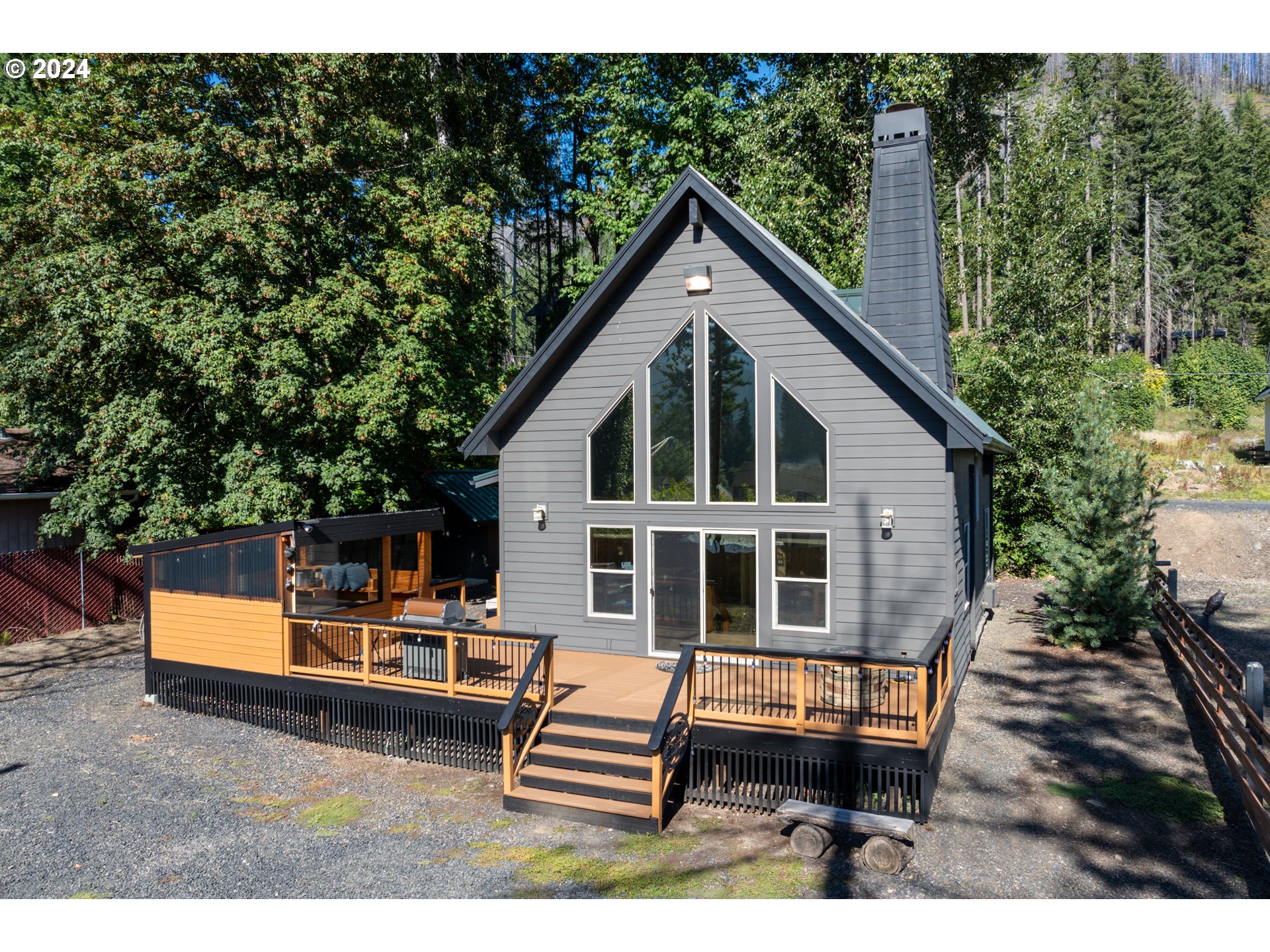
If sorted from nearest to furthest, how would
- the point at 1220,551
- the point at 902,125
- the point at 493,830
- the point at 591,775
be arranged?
the point at 493,830 → the point at 591,775 → the point at 902,125 → the point at 1220,551

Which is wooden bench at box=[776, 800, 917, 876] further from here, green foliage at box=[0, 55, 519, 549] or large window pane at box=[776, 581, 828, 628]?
green foliage at box=[0, 55, 519, 549]

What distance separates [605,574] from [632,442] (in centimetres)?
178

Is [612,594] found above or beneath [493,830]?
above

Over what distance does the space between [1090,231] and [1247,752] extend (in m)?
17.1

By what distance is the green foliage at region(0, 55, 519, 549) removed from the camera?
42.8 ft

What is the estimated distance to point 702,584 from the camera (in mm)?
9672

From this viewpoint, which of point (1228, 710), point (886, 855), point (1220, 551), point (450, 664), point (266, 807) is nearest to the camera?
point (886, 855)

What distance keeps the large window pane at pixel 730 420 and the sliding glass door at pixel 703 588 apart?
22.5 inches

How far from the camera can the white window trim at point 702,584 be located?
9.39m

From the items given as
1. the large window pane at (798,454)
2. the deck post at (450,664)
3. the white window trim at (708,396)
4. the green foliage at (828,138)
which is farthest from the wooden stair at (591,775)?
the green foliage at (828,138)

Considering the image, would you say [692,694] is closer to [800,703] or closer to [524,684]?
[800,703]

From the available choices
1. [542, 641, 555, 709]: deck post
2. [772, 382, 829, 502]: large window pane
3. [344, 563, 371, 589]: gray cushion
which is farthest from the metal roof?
[542, 641, 555, 709]: deck post

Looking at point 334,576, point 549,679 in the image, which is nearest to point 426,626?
point 549,679

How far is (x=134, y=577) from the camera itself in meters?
16.5
